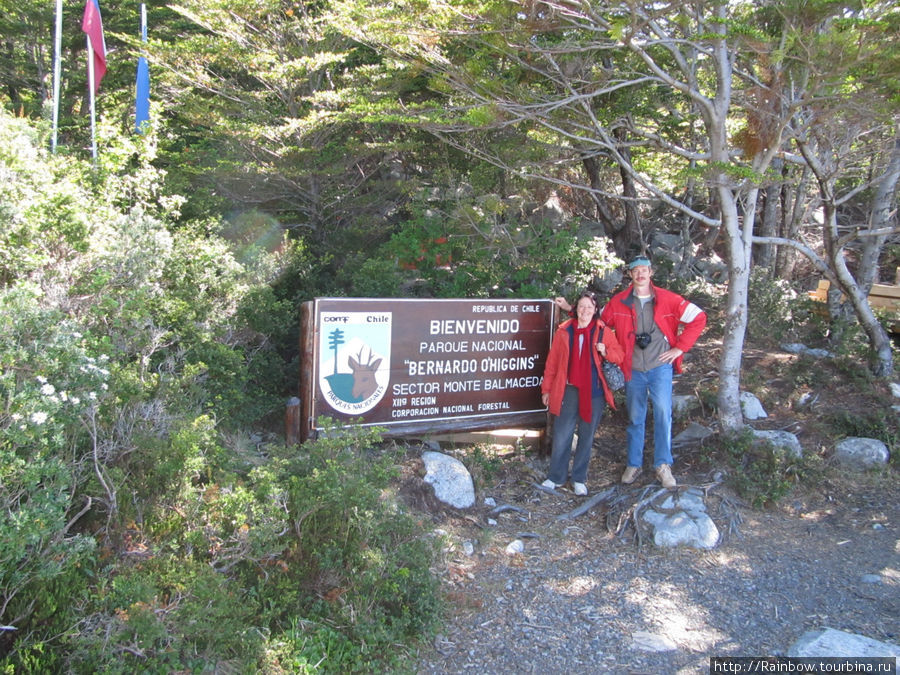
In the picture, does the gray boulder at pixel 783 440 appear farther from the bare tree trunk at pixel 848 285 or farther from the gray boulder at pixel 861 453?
the bare tree trunk at pixel 848 285

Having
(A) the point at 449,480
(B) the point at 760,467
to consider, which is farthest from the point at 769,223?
(A) the point at 449,480

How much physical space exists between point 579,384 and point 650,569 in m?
1.65

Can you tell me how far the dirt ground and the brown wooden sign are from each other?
504 millimetres

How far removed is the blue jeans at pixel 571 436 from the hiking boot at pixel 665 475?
0.59 meters

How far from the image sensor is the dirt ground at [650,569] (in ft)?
12.6

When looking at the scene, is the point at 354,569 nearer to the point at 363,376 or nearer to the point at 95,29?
the point at 363,376

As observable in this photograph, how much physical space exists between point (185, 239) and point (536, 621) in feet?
15.2

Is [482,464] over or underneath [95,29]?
underneath

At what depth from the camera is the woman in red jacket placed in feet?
18.8

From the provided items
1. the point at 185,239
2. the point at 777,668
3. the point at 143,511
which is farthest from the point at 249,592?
the point at 185,239

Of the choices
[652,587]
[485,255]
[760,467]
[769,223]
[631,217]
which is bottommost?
[652,587]

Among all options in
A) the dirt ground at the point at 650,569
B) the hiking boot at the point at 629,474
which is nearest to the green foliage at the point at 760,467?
the dirt ground at the point at 650,569

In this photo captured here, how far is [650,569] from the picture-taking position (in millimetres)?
4723

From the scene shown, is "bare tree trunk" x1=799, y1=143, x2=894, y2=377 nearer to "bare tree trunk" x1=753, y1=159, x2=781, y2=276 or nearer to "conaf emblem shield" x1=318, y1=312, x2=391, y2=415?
"bare tree trunk" x1=753, y1=159, x2=781, y2=276
